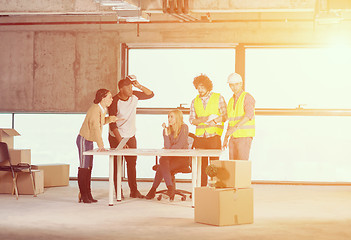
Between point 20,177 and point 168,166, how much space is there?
2310 mm

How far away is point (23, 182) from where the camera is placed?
31.7 feet

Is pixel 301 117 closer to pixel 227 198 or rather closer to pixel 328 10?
pixel 328 10

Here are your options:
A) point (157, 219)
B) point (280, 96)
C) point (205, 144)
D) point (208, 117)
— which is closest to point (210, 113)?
point (208, 117)

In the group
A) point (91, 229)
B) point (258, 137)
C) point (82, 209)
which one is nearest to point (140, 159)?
point (258, 137)

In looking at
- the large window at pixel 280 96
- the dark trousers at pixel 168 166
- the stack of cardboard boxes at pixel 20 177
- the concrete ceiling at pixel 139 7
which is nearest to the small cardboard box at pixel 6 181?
the stack of cardboard boxes at pixel 20 177

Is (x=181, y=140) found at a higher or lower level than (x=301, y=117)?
lower

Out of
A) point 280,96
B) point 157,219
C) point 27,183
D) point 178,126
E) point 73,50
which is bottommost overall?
point 157,219

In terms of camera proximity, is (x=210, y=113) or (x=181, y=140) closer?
(x=210, y=113)

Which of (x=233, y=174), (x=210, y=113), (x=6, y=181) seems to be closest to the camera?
(x=233, y=174)

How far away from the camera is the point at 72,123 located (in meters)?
12.0

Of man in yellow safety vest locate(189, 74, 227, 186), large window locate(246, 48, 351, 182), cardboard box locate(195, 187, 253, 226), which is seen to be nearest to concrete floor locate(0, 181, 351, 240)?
cardboard box locate(195, 187, 253, 226)

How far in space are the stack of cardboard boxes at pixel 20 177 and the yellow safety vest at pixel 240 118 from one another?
302cm

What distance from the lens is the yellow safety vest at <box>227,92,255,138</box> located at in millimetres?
8414

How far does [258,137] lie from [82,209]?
4.55 metres
